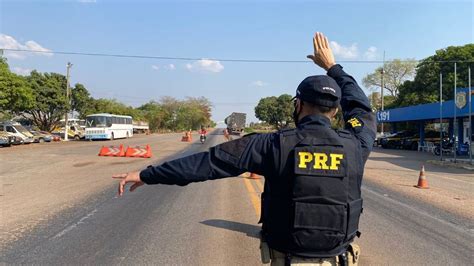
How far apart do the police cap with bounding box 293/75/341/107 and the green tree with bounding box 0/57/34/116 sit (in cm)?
3463

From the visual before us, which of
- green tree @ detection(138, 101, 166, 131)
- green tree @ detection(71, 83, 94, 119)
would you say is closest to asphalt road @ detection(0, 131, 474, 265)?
green tree @ detection(71, 83, 94, 119)

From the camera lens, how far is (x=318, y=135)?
2.31 metres

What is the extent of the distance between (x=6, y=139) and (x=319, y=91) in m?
33.7

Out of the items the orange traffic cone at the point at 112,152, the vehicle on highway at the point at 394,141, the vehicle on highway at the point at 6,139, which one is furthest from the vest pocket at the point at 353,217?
the vehicle on highway at the point at 394,141

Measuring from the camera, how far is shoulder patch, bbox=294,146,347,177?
2.23m

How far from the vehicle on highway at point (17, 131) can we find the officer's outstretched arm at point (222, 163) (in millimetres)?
35707

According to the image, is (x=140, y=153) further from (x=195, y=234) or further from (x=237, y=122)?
(x=237, y=122)

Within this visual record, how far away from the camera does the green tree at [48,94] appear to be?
44.7m

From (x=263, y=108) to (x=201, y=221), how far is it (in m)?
118

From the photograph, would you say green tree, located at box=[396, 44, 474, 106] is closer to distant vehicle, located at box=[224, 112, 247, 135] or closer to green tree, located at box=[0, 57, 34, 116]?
distant vehicle, located at box=[224, 112, 247, 135]

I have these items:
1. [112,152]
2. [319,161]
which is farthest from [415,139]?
[319,161]

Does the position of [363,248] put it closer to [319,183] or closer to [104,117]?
[319,183]

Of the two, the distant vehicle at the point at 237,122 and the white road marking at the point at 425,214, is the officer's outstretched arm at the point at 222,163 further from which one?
the distant vehicle at the point at 237,122

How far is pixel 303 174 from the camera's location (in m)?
2.23
